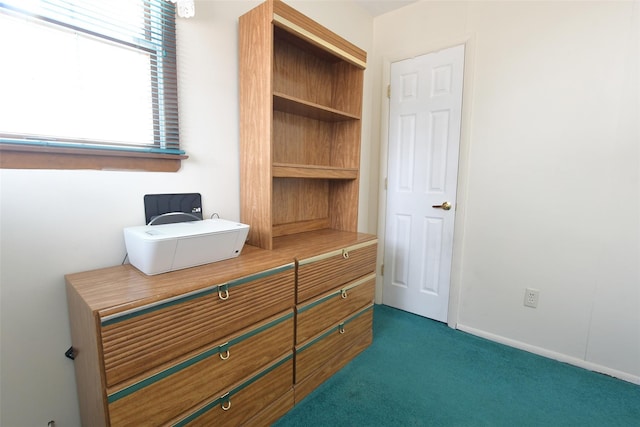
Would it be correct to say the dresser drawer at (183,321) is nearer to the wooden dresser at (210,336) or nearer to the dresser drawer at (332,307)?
the wooden dresser at (210,336)

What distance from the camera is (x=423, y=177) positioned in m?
2.37

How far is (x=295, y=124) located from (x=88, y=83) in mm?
1091

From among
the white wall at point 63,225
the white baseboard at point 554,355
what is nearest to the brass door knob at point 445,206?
the white baseboard at point 554,355

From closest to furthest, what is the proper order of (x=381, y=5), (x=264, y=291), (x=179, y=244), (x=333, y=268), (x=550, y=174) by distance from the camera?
(x=179, y=244), (x=264, y=291), (x=333, y=268), (x=550, y=174), (x=381, y=5)

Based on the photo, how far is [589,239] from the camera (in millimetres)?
1787

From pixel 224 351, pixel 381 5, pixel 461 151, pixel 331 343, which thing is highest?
pixel 381 5

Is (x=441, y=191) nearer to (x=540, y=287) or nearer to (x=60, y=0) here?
(x=540, y=287)

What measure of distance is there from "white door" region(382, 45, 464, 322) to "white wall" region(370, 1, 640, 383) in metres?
0.09

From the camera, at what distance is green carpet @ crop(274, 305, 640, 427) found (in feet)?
4.75

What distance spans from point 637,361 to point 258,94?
2.58 metres

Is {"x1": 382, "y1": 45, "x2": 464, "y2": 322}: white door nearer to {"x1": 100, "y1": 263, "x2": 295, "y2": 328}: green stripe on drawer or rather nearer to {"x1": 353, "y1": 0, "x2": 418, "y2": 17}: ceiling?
{"x1": 353, "y1": 0, "x2": 418, "y2": 17}: ceiling

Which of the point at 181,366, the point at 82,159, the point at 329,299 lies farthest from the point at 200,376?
the point at 82,159

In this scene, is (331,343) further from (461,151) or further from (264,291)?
(461,151)

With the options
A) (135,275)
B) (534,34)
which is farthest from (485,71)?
(135,275)
